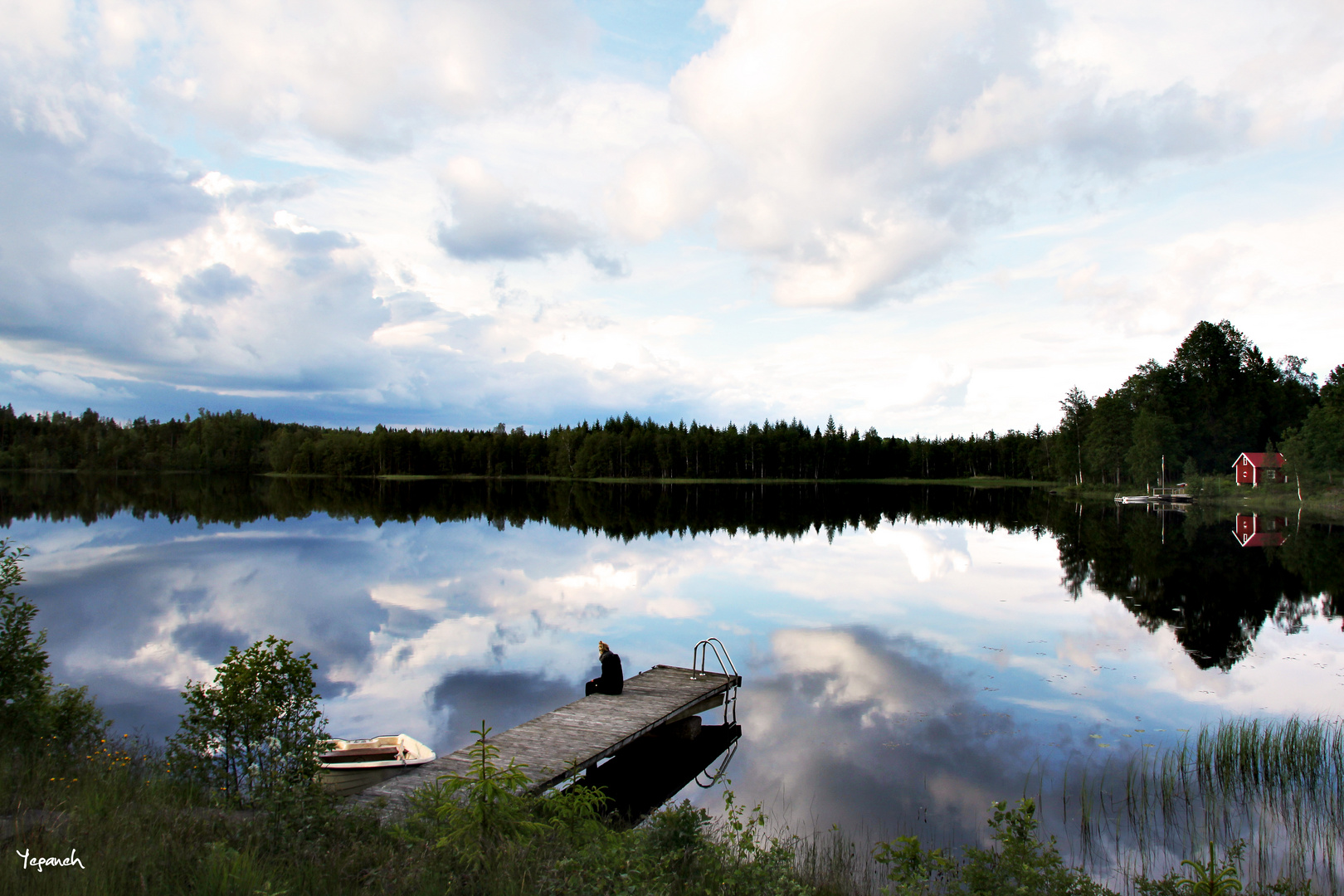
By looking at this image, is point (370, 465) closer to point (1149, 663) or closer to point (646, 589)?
point (646, 589)

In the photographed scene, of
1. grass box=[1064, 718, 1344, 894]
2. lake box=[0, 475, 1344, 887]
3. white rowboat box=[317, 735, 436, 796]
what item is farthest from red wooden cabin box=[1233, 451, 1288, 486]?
white rowboat box=[317, 735, 436, 796]

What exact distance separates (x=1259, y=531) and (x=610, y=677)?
56.2 metres

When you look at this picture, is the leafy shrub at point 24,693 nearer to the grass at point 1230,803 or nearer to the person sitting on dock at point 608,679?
the person sitting on dock at point 608,679

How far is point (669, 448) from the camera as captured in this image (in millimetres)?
158500

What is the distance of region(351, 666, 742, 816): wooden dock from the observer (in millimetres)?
11867

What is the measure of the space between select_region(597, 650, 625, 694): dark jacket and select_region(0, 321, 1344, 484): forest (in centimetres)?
9794

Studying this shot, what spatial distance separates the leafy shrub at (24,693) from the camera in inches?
416

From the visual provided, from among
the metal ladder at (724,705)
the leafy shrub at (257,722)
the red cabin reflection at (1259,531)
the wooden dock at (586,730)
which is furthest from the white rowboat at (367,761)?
the red cabin reflection at (1259,531)

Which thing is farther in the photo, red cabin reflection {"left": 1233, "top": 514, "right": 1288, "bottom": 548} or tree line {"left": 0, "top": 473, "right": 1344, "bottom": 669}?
red cabin reflection {"left": 1233, "top": 514, "right": 1288, "bottom": 548}

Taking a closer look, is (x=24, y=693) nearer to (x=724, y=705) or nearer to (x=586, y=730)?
(x=586, y=730)

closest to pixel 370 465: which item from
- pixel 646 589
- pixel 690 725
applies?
pixel 646 589

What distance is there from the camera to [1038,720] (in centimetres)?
1658

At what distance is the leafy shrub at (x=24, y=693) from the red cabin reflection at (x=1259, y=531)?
5414cm

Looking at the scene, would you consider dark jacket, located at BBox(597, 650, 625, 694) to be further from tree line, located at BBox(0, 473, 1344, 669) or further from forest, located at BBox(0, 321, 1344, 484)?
forest, located at BBox(0, 321, 1344, 484)
